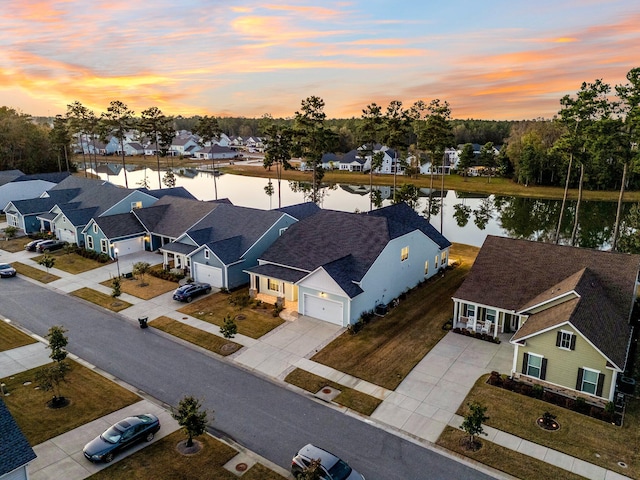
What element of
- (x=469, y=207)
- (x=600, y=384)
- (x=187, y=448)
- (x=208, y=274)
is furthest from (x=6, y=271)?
(x=469, y=207)

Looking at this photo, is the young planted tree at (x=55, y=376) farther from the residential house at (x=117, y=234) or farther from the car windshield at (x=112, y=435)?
the residential house at (x=117, y=234)

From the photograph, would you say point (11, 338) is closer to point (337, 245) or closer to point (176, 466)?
point (176, 466)

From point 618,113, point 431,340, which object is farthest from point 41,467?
point 618,113

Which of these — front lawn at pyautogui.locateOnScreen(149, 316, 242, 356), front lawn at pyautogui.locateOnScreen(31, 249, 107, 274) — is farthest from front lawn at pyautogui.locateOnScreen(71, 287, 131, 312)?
front lawn at pyautogui.locateOnScreen(31, 249, 107, 274)

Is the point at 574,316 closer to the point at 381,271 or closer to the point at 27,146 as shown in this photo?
the point at 381,271

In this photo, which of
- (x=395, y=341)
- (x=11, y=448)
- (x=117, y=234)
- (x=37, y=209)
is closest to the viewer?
(x=11, y=448)

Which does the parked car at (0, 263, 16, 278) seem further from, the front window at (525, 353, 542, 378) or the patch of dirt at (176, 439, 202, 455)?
the front window at (525, 353, 542, 378)
